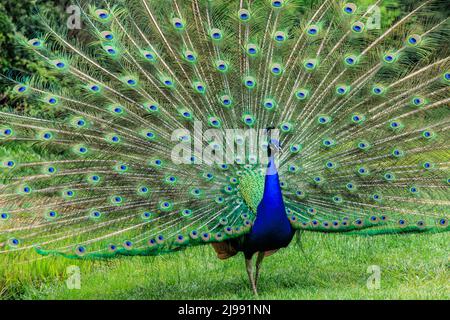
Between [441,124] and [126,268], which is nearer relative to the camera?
[441,124]

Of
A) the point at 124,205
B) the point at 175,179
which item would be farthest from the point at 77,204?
the point at 175,179

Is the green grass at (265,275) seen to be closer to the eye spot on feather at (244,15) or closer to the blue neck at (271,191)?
the blue neck at (271,191)

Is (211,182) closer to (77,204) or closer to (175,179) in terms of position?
(175,179)

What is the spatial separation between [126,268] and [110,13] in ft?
7.73

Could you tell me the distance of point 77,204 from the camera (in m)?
5.59

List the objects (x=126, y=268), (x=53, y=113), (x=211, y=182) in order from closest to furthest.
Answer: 1. (x=211, y=182)
2. (x=53, y=113)
3. (x=126, y=268)

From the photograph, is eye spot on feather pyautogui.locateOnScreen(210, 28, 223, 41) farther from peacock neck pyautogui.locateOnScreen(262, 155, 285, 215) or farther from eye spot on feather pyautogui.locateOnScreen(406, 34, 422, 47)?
eye spot on feather pyautogui.locateOnScreen(406, 34, 422, 47)

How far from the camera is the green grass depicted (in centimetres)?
589

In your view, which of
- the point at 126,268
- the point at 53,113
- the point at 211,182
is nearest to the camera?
the point at 211,182

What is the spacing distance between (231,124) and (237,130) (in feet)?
0.21

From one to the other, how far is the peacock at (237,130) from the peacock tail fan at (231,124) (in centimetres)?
1

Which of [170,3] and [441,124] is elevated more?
[170,3]

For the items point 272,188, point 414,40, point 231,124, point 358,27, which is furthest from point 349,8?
point 272,188

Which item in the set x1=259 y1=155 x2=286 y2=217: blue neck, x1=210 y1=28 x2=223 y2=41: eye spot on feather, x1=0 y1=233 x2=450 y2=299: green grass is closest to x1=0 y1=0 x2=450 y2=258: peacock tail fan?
x1=210 y1=28 x2=223 y2=41: eye spot on feather
